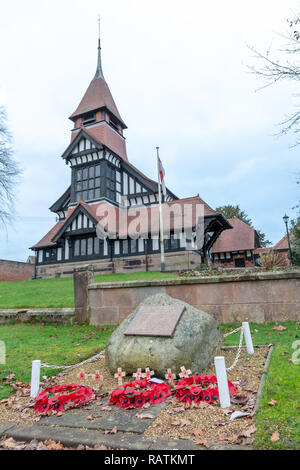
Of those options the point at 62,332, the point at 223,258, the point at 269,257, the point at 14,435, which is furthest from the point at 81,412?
the point at 223,258

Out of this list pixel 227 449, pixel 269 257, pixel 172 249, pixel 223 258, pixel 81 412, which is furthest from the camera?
pixel 223 258

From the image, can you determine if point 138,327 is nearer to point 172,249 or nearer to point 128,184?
point 172,249

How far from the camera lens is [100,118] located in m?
32.4

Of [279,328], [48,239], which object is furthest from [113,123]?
[279,328]

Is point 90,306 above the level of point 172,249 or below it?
below

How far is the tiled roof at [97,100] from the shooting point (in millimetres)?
32844

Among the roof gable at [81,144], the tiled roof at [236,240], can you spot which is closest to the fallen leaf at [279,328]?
the roof gable at [81,144]

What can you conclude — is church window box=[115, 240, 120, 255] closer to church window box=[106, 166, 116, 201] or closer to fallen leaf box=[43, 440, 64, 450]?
church window box=[106, 166, 116, 201]

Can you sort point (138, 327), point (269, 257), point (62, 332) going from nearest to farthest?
point (138, 327)
point (62, 332)
point (269, 257)

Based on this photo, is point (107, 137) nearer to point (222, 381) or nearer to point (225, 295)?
point (225, 295)

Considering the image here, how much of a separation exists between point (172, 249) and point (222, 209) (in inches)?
1007

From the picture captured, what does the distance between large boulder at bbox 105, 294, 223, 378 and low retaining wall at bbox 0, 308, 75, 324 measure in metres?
5.17

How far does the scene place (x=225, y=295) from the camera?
877 centimetres

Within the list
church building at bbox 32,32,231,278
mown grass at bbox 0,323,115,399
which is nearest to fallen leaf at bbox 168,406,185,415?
mown grass at bbox 0,323,115,399
